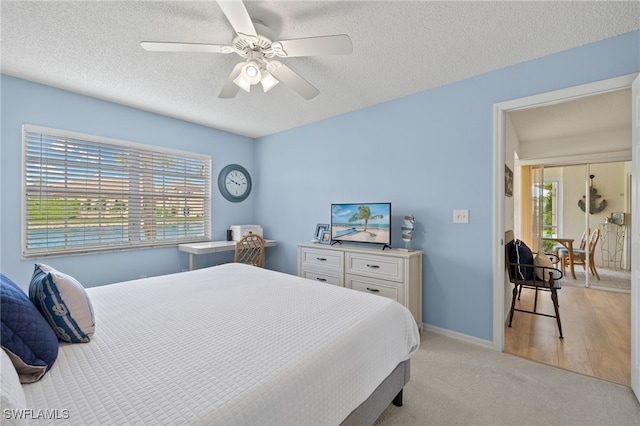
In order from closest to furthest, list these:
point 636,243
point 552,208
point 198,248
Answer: point 636,243
point 198,248
point 552,208

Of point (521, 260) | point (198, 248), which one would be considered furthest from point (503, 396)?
point (198, 248)

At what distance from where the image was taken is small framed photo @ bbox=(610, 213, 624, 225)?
498 cm

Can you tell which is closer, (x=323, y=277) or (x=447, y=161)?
(x=447, y=161)

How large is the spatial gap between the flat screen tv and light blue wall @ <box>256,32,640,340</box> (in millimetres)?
196

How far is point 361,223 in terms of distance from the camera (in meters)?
3.10

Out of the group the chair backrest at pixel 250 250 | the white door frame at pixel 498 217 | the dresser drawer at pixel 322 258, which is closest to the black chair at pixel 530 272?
the white door frame at pixel 498 217

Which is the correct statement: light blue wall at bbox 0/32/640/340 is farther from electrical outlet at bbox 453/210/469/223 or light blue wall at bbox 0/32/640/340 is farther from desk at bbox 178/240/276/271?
desk at bbox 178/240/276/271

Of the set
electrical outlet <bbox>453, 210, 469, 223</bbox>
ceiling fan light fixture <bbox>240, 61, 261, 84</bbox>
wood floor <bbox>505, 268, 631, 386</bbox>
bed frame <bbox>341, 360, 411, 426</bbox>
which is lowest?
wood floor <bbox>505, 268, 631, 386</bbox>

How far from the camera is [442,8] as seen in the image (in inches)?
65.0

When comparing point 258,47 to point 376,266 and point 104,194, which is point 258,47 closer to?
point 376,266

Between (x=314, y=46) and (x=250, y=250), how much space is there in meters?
2.84

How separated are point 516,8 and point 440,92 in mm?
1043

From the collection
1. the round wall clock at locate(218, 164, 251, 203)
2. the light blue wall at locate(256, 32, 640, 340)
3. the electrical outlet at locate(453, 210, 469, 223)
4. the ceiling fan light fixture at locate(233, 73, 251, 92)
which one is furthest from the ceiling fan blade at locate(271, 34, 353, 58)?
the round wall clock at locate(218, 164, 251, 203)

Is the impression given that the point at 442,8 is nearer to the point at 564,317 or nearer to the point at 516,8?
the point at 516,8
